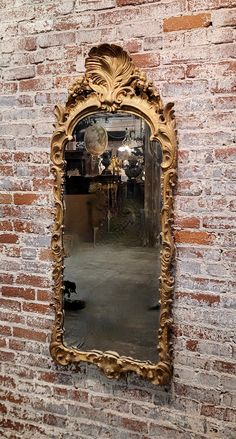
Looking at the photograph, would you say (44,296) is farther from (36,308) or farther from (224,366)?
(224,366)

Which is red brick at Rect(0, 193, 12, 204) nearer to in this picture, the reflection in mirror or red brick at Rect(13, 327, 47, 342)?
the reflection in mirror

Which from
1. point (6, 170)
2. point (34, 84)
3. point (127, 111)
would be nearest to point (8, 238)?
point (6, 170)

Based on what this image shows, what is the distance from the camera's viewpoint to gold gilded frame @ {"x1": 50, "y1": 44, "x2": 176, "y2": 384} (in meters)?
1.70

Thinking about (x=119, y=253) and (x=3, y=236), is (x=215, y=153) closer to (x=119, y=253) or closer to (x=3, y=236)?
(x=119, y=253)

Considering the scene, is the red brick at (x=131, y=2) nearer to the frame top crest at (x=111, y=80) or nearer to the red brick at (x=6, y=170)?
the frame top crest at (x=111, y=80)

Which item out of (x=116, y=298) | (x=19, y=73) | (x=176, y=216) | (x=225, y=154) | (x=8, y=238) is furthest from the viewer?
(x=8, y=238)

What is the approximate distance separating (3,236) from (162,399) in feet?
3.68

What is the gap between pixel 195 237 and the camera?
170cm

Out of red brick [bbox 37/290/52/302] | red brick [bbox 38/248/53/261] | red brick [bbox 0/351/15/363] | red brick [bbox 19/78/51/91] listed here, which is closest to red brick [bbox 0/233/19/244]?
red brick [bbox 38/248/53/261]

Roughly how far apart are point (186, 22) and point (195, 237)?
0.90 m

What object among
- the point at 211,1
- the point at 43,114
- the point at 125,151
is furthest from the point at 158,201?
the point at 211,1

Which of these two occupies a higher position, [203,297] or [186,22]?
[186,22]

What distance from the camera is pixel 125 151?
5.74 ft

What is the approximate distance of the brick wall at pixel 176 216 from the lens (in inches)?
64.8
